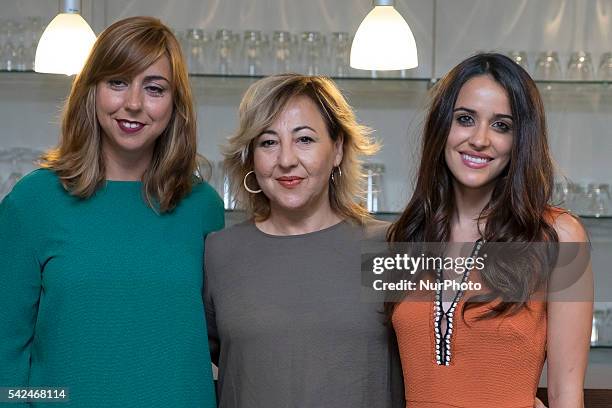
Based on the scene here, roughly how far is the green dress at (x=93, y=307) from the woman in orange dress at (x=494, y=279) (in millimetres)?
467

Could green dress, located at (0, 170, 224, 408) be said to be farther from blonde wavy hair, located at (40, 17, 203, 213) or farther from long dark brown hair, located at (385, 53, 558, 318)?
long dark brown hair, located at (385, 53, 558, 318)

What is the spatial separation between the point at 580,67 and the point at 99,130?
1.99 m

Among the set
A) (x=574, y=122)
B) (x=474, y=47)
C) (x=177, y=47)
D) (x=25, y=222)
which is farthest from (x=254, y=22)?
(x=25, y=222)

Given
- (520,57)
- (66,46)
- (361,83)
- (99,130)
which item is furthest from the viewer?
(361,83)

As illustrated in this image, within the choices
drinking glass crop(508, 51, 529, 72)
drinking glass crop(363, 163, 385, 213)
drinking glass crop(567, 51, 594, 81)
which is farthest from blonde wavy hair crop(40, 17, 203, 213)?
drinking glass crop(567, 51, 594, 81)

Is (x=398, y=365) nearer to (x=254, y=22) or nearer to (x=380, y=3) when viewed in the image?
(x=380, y=3)

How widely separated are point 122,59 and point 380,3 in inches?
38.5

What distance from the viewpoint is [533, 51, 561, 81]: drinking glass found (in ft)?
11.8

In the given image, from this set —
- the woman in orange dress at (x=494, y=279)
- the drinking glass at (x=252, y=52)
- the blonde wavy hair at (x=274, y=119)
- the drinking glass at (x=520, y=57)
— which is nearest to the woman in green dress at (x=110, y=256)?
the blonde wavy hair at (x=274, y=119)

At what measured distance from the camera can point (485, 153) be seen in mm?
2010

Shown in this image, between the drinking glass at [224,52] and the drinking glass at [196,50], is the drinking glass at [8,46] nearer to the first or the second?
the drinking glass at [196,50]

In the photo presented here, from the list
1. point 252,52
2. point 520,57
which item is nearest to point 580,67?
point 520,57

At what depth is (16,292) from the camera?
6.95ft

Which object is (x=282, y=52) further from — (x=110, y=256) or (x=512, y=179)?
(x=512, y=179)
